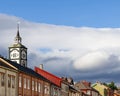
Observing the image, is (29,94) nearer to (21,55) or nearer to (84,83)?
(84,83)

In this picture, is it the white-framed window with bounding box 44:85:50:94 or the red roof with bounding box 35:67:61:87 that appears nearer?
the white-framed window with bounding box 44:85:50:94

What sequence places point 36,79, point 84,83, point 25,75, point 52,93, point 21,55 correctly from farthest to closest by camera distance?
point 21,55, point 84,83, point 52,93, point 36,79, point 25,75

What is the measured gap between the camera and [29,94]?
95750mm

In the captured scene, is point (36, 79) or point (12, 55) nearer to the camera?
point (36, 79)

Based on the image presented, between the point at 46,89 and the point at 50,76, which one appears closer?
the point at 46,89

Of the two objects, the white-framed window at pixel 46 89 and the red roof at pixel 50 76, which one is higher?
the red roof at pixel 50 76

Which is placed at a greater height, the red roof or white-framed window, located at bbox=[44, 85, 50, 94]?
the red roof

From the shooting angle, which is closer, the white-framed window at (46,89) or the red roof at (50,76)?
the white-framed window at (46,89)

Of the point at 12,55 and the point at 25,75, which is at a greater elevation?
the point at 12,55

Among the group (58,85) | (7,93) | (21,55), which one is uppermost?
(21,55)

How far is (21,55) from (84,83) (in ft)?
100

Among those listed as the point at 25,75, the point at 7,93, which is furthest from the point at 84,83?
the point at 7,93

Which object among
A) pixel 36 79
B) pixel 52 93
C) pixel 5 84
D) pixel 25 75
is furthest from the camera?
pixel 52 93

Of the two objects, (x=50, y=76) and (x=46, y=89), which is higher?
(x=50, y=76)
